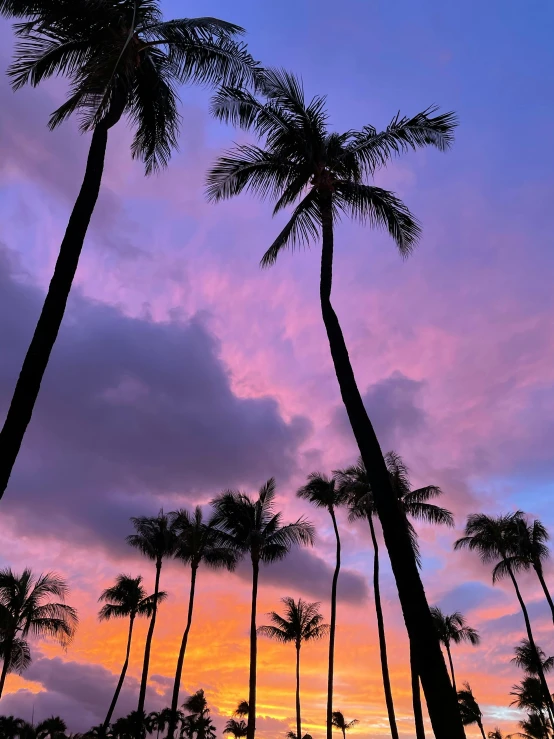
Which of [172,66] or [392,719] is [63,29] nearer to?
[172,66]

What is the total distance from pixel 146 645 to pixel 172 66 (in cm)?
4291

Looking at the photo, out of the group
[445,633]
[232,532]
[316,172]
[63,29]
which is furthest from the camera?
[445,633]

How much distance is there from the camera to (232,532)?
1628 inches

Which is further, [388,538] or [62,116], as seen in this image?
[62,116]

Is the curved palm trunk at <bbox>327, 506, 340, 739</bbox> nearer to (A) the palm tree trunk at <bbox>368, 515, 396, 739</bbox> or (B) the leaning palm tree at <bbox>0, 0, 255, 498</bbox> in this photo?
(A) the palm tree trunk at <bbox>368, 515, 396, 739</bbox>

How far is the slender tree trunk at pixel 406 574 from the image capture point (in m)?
7.95

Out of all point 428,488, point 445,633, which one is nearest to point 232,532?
point 428,488

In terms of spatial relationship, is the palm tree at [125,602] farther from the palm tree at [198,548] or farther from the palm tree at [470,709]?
the palm tree at [470,709]

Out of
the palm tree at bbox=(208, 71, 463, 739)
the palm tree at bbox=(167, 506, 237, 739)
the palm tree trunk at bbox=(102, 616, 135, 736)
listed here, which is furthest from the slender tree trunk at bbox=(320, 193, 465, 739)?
the palm tree trunk at bbox=(102, 616, 135, 736)

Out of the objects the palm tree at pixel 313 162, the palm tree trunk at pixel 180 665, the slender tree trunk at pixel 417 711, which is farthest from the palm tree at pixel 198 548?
the palm tree at pixel 313 162

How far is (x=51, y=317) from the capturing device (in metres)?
10.3

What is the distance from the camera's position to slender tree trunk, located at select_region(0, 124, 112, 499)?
898 cm

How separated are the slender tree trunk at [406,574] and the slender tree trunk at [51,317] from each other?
18.1 ft

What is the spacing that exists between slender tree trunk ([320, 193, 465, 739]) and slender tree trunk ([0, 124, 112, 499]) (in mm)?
5523
